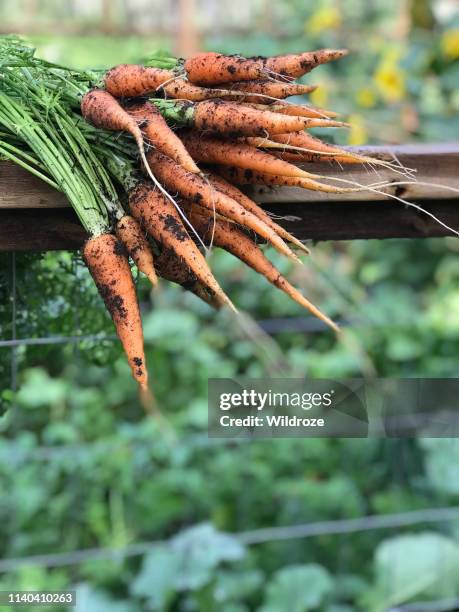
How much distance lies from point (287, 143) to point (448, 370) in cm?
213

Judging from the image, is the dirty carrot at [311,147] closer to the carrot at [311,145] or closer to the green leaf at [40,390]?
the carrot at [311,145]

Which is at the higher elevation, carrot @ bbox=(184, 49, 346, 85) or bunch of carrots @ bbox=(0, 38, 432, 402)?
carrot @ bbox=(184, 49, 346, 85)

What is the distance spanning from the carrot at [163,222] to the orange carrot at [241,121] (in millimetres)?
100

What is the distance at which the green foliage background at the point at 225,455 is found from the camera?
2.21 metres

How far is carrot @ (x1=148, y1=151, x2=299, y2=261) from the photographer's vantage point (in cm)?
99

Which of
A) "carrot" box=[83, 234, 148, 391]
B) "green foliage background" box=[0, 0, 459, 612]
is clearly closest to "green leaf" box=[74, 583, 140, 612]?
"green foliage background" box=[0, 0, 459, 612]

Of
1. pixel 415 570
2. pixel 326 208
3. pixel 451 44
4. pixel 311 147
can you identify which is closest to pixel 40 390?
pixel 415 570

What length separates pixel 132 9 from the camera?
6.13m

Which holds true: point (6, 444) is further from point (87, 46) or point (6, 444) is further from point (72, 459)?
point (87, 46)

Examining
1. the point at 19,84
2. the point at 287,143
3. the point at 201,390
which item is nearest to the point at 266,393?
the point at 287,143

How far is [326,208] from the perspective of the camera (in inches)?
46.3

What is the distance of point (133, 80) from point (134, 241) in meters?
0.19

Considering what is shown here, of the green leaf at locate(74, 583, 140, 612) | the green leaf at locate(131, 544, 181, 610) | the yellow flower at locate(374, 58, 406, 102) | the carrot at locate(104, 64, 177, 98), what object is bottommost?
the green leaf at locate(74, 583, 140, 612)

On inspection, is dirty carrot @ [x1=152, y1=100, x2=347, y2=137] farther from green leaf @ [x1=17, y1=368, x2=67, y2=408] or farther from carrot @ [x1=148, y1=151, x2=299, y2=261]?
green leaf @ [x1=17, y1=368, x2=67, y2=408]
